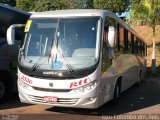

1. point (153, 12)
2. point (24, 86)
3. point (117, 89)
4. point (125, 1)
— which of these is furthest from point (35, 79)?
point (125, 1)

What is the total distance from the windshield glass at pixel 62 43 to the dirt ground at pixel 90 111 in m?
1.41

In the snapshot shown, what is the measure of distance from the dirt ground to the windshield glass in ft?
4.63

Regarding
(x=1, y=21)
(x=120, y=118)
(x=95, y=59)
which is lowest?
(x=120, y=118)

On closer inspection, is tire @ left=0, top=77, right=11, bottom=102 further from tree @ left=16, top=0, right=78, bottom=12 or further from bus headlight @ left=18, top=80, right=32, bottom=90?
tree @ left=16, top=0, right=78, bottom=12

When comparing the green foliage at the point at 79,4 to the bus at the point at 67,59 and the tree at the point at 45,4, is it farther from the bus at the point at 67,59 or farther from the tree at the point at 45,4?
the bus at the point at 67,59

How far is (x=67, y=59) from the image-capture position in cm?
948

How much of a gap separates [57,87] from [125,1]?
37386mm

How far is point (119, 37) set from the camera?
1195 centimetres

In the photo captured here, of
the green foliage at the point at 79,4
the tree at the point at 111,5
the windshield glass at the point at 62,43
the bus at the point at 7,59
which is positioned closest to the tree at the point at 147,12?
the bus at the point at 7,59

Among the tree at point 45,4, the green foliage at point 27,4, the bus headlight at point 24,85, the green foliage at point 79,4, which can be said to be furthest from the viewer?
the green foliage at point 27,4

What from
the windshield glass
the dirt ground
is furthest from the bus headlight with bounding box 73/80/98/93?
the dirt ground

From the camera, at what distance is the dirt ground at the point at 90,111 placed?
9.88m

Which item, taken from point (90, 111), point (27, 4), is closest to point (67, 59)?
point (90, 111)

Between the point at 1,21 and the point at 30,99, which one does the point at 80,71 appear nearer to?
the point at 30,99
